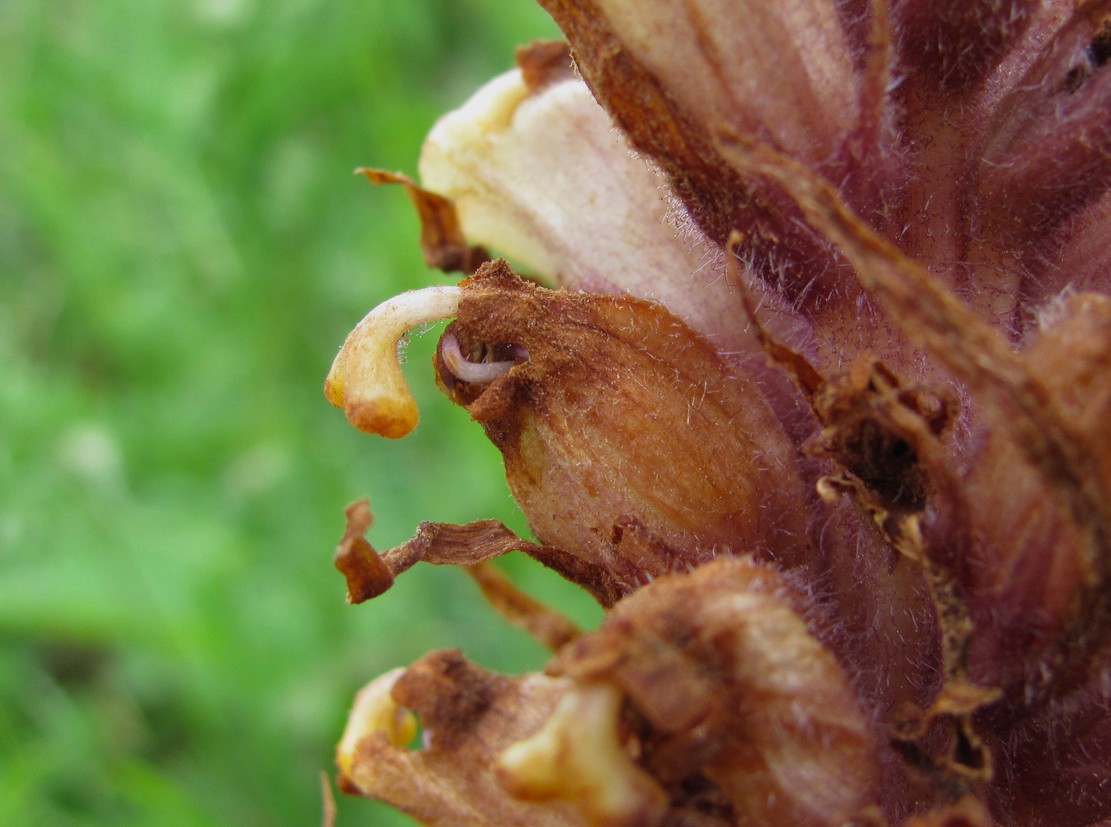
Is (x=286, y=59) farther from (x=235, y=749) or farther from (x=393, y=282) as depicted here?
(x=235, y=749)

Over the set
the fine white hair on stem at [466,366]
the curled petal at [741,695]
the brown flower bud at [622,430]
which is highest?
the fine white hair on stem at [466,366]

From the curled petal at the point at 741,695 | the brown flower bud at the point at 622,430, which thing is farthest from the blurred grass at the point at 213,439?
the curled petal at the point at 741,695

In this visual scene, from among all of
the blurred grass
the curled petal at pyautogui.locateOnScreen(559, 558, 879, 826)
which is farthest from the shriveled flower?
the blurred grass

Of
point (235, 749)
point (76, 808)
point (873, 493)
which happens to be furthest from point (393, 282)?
point (873, 493)

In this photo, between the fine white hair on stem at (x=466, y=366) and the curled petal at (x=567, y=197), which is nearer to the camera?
the fine white hair on stem at (x=466, y=366)

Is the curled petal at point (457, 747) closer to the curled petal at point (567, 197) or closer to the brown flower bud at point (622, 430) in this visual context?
the brown flower bud at point (622, 430)

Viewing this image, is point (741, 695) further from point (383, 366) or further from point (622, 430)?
point (383, 366)

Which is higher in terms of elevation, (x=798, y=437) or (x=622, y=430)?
(x=622, y=430)

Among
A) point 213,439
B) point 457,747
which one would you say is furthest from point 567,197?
point 213,439
